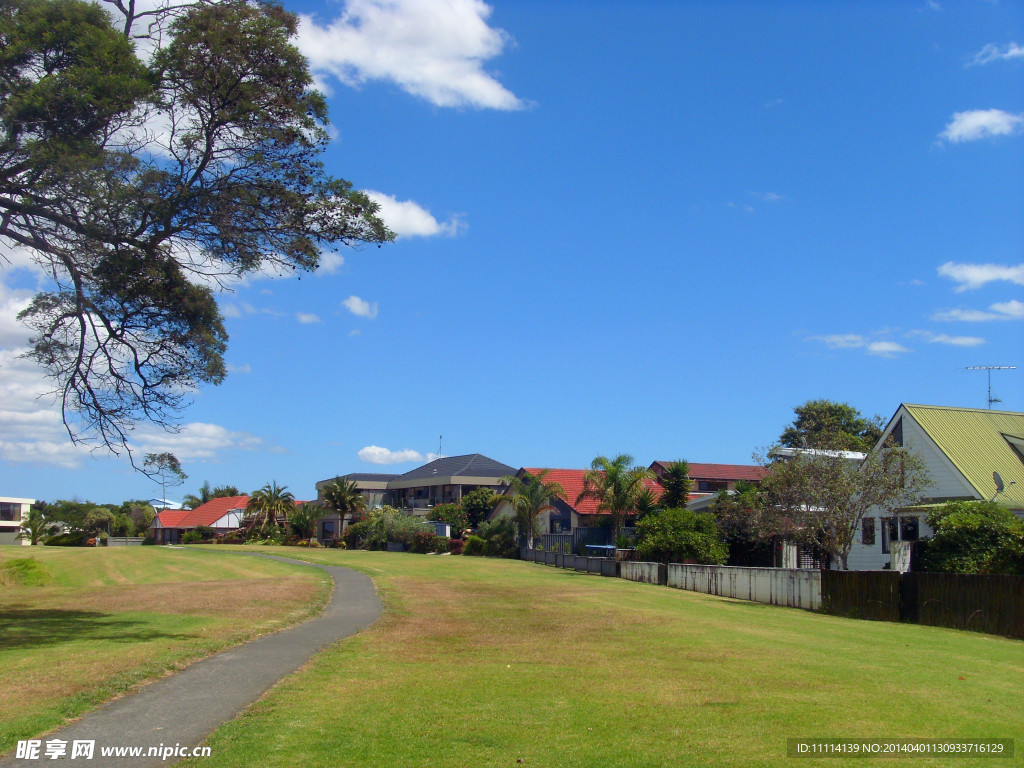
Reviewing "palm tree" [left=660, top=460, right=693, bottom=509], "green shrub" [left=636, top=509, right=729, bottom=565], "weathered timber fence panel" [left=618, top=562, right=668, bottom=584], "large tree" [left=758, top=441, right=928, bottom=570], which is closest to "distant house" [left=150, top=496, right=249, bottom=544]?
"palm tree" [left=660, top=460, right=693, bottom=509]

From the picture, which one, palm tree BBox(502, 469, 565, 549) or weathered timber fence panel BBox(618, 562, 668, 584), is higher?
palm tree BBox(502, 469, 565, 549)

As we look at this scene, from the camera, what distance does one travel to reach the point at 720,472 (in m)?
69.7

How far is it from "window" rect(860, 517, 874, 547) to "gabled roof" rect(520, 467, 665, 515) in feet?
63.5

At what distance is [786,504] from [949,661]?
15597 mm

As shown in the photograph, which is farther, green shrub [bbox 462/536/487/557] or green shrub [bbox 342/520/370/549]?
green shrub [bbox 342/520/370/549]

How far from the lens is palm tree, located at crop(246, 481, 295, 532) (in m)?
88.8

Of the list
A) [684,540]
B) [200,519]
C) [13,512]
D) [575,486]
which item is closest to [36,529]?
[200,519]

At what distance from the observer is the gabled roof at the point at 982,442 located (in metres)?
34.6

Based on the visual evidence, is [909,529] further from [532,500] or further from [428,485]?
[428,485]

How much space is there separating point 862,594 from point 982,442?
55.7 feet

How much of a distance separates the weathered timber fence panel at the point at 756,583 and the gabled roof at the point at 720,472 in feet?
112

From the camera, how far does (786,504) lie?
29953 mm

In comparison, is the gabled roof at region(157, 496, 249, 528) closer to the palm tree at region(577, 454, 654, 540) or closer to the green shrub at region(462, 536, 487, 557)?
the green shrub at region(462, 536, 487, 557)

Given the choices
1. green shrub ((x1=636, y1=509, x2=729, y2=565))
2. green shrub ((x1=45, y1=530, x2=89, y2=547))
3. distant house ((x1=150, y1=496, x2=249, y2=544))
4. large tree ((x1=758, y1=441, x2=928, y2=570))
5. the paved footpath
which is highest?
large tree ((x1=758, y1=441, x2=928, y2=570))
